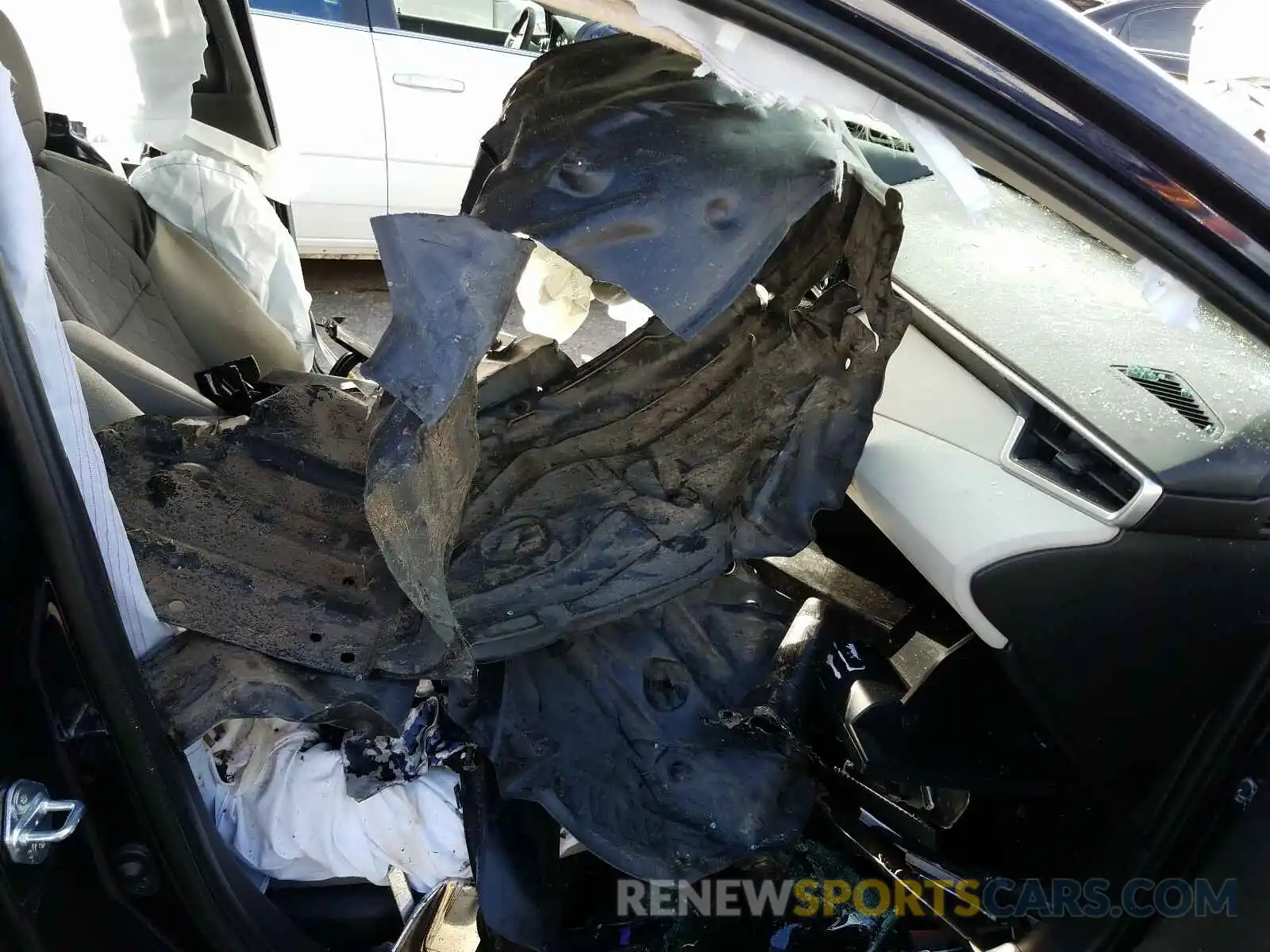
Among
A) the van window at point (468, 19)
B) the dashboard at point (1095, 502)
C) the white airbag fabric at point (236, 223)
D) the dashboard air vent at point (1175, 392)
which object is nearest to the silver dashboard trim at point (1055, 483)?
the dashboard at point (1095, 502)

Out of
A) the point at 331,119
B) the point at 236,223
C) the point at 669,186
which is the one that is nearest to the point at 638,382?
the point at 669,186

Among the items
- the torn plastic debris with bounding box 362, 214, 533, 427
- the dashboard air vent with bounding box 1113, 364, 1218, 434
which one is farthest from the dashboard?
the torn plastic debris with bounding box 362, 214, 533, 427

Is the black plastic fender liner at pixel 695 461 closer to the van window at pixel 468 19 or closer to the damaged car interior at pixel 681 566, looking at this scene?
the damaged car interior at pixel 681 566

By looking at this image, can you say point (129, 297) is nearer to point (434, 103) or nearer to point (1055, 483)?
point (1055, 483)

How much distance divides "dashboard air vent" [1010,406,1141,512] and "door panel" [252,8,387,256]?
350 cm

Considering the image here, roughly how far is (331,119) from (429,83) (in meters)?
0.50

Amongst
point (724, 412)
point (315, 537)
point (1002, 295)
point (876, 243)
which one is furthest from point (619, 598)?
point (1002, 295)

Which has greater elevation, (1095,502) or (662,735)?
(1095,502)

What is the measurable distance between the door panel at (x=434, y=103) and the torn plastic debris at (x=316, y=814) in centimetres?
333

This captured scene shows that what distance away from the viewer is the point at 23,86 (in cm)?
157

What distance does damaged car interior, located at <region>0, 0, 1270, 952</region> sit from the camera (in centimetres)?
99

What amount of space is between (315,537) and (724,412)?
2.30ft

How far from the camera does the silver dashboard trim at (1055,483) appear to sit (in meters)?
1.09

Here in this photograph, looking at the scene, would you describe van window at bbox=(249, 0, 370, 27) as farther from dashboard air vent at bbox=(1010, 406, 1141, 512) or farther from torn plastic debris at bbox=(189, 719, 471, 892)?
dashboard air vent at bbox=(1010, 406, 1141, 512)
